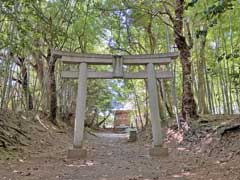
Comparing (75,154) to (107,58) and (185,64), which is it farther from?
(185,64)

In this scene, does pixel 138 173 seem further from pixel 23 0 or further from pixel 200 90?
pixel 200 90

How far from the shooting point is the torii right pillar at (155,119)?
679 cm

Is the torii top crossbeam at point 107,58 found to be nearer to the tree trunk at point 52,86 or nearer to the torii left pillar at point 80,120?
the torii left pillar at point 80,120

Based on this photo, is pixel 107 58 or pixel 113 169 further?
pixel 107 58

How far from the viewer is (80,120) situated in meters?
6.90

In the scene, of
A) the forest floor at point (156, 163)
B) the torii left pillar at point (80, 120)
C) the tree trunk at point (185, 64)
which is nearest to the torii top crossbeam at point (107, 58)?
the torii left pillar at point (80, 120)

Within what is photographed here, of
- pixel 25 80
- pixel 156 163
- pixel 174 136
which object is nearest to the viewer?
pixel 156 163

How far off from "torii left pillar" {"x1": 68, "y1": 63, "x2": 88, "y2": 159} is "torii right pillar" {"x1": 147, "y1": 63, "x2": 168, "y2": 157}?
1568 millimetres

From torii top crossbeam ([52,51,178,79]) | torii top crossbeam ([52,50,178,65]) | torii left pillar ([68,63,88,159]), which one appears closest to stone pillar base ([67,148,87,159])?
torii left pillar ([68,63,88,159])

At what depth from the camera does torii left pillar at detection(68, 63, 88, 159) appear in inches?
254

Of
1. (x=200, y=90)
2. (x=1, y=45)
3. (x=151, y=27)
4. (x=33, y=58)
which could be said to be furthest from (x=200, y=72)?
(x=1, y=45)

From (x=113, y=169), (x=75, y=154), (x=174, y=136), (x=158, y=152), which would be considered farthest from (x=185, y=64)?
(x=113, y=169)

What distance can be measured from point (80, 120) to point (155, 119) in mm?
1778

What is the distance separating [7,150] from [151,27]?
8.50m
